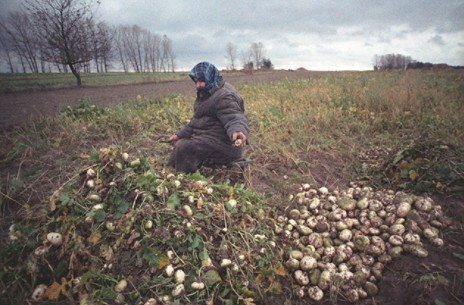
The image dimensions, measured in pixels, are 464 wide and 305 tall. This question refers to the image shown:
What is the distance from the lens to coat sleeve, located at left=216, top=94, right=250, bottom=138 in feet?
10.5

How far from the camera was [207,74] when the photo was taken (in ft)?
11.5

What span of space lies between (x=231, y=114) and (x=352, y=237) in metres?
2.00

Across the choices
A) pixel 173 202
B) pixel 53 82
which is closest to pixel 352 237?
pixel 173 202

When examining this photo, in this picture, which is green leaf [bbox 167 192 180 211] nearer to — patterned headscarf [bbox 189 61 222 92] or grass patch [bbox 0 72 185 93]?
patterned headscarf [bbox 189 61 222 92]

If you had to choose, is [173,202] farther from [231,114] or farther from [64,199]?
[231,114]

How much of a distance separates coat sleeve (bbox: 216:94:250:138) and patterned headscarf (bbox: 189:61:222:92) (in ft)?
0.94

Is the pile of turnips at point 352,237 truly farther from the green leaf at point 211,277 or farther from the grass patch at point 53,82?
the grass patch at point 53,82

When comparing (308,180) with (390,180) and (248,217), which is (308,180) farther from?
(248,217)

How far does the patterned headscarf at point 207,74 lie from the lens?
11.4 ft

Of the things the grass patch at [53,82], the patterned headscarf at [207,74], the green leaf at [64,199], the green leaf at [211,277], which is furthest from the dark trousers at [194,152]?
the grass patch at [53,82]

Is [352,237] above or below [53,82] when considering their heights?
below

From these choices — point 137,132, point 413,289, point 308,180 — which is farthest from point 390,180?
point 137,132

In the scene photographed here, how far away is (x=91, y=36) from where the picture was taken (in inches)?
661

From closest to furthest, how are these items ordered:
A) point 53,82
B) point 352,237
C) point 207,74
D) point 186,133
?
point 352,237
point 207,74
point 186,133
point 53,82
